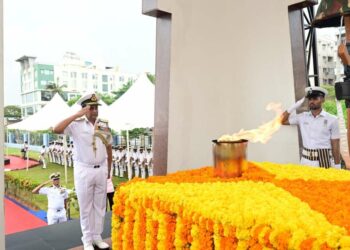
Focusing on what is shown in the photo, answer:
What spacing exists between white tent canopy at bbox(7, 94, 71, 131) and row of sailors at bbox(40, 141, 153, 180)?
65 centimetres

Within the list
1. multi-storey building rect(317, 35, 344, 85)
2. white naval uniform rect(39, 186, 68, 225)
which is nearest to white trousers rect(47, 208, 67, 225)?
white naval uniform rect(39, 186, 68, 225)

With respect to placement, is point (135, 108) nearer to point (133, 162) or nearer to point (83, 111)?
point (133, 162)

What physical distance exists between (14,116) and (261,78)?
3.69m

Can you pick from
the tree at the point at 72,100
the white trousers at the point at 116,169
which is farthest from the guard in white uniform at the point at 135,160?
the tree at the point at 72,100

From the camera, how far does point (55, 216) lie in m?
4.44

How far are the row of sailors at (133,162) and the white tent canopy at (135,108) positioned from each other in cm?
82

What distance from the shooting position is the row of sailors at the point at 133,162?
681cm

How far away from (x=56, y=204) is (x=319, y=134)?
3.16 metres

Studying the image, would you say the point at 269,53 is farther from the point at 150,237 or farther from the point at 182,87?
the point at 150,237

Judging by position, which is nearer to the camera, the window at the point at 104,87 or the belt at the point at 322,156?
the belt at the point at 322,156

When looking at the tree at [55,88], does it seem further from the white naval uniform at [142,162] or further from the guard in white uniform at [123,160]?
the white naval uniform at [142,162]

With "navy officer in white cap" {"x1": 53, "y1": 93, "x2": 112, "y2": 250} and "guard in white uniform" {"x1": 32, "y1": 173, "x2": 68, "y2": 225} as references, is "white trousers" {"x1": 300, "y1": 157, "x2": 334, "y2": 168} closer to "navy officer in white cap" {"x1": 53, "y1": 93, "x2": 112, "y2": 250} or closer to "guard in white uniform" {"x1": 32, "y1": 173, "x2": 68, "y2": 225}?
"navy officer in white cap" {"x1": 53, "y1": 93, "x2": 112, "y2": 250}

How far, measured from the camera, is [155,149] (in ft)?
12.5

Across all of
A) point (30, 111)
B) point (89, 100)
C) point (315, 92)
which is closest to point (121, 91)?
point (30, 111)
